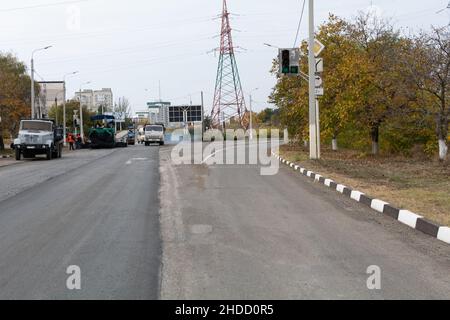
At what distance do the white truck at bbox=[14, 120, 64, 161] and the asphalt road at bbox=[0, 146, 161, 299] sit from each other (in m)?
17.3

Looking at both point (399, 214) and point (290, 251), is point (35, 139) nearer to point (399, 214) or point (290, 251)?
point (399, 214)

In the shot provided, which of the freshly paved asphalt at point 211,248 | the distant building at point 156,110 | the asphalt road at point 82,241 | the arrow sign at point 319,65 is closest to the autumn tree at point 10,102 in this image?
the arrow sign at point 319,65

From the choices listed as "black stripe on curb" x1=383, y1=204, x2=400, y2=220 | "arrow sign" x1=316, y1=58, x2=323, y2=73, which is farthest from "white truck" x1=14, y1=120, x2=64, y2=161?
"black stripe on curb" x1=383, y1=204, x2=400, y2=220

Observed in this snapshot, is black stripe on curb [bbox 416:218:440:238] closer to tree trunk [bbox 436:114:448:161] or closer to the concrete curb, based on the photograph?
the concrete curb

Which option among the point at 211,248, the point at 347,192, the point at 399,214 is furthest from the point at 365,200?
the point at 211,248

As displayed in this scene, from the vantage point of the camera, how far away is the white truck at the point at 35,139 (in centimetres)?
3186

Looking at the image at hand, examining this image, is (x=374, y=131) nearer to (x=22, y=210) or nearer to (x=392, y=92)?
(x=392, y=92)

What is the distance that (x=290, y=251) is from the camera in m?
7.35

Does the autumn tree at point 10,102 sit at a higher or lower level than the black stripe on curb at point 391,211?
higher

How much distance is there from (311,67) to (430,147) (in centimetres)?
823

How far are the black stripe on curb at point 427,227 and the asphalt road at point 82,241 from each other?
4.33 m

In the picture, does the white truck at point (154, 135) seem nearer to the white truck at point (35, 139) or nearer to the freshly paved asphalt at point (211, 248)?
the white truck at point (35, 139)

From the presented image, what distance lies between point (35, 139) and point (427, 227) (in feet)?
89.6

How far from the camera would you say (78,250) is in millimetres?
7465
